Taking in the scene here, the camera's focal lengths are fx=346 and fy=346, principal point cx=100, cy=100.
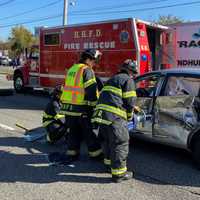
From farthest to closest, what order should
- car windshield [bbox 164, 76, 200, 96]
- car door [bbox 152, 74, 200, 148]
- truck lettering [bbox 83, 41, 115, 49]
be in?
truck lettering [bbox 83, 41, 115, 49] < car windshield [bbox 164, 76, 200, 96] < car door [bbox 152, 74, 200, 148]

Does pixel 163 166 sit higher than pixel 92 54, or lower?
lower

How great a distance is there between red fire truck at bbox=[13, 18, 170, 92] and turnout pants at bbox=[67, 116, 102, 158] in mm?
5323

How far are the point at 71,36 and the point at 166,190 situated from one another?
8949 millimetres

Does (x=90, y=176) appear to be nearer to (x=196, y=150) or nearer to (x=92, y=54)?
(x=196, y=150)

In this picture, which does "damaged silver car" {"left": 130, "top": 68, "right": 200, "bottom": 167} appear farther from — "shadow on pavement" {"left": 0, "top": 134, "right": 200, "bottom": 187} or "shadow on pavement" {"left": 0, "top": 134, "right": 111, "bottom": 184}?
"shadow on pavement" {"left": 0, "top": 134, "right": 111, "bottom": 184}

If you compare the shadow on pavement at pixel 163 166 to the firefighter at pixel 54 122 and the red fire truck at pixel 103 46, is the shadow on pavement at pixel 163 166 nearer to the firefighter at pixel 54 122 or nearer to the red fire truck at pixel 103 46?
the firefighter at pixel 54 122

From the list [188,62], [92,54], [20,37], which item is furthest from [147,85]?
[20,37]

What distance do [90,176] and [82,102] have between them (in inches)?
44.0

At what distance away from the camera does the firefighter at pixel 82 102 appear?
5176 millimetres

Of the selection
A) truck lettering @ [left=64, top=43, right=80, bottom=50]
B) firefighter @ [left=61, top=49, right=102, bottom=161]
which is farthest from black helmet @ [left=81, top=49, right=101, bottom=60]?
truck lettering @ [left=64, top=43, right=80, bottom=50]

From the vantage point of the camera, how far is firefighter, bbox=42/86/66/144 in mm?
6461

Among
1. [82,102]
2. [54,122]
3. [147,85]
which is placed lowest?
[54,122]

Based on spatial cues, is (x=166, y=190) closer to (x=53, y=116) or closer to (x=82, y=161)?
(x=82, y=161)

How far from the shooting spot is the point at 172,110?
5340 millimetres
